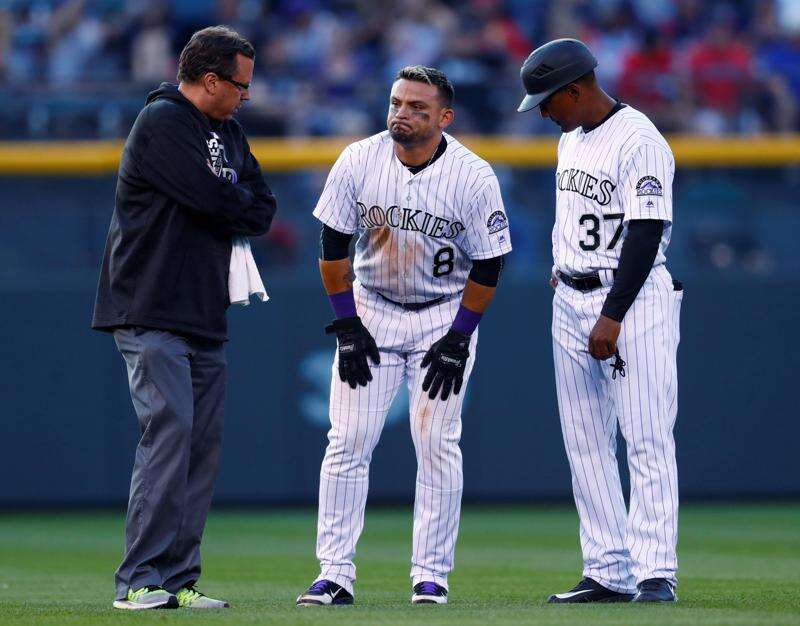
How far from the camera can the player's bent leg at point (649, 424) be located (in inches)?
211

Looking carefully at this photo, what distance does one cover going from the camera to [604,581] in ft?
18.1

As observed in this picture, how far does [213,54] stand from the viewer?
529 cm

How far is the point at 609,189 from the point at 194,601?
87.5 inches

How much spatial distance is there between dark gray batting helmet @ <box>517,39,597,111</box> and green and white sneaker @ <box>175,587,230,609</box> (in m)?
2.22

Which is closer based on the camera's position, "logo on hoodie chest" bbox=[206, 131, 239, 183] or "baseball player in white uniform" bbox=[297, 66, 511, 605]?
"logo on hoodie chest" bbox=[206, 131, 239, 183]

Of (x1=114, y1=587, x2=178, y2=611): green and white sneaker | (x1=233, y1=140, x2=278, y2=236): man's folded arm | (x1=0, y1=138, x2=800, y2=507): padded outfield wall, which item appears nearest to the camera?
(x1=114, y1=587, x2=178, y2=611): green and white sneaker

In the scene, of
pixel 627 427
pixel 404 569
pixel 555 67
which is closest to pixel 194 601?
pixel 627 427

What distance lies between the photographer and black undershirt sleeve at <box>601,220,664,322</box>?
17.4ft

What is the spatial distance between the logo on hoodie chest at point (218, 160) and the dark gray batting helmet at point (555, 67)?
1.16m

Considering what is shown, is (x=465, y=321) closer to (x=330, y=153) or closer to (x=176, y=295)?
(x=176, y=295)

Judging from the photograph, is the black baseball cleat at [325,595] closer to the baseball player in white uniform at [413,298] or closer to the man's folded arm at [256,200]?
the baseball player in white uniform at [413,298]

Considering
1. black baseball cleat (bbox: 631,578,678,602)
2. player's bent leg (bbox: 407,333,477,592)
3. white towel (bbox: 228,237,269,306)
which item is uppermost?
white towel (bbox: 228,237,269,306)

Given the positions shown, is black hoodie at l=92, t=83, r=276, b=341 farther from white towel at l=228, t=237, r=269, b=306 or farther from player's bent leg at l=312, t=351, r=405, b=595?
player's bent leg at l=312, t=351, r=405, b=595

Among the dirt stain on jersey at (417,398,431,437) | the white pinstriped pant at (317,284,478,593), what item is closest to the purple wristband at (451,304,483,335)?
the white pinstriped pant at (317,284,478,593)
